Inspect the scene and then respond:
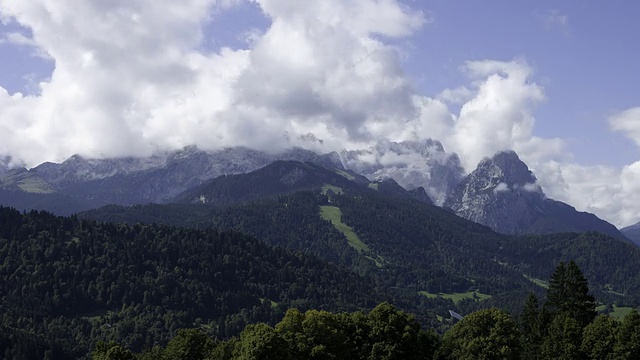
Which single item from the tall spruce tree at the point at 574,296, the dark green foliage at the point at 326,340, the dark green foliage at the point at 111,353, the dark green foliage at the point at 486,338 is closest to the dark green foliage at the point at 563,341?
the tall spruce tree at the point at 574,296

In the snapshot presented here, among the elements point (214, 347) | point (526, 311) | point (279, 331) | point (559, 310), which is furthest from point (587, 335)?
point (214, 347)

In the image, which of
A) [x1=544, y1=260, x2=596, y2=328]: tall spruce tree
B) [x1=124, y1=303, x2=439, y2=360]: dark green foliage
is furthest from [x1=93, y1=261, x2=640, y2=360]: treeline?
[x1=124, y1=303, x2=439, y2=360]: dark green foliage

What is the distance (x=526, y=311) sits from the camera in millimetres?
Result: 156125

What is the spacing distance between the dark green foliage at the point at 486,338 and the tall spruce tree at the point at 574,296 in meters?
11.3

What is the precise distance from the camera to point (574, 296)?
141875 mm

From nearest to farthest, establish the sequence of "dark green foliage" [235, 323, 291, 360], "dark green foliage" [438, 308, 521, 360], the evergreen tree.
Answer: "dark green foliage" [235, 323, 291, 360] → "dark green foliage" [438, 308, 521, 360] → the evergreen tree

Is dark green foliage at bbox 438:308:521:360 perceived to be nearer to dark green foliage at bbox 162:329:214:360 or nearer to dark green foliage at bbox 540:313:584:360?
dark green foliage at bbox 540:313:584:360

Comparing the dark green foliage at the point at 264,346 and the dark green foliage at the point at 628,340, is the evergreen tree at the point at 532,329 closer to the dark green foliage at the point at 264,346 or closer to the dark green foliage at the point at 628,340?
the dark green foliage at the point at 628,340

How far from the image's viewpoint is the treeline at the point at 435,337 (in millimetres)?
120125

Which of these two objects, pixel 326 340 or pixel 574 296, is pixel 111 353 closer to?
pixel 326 340

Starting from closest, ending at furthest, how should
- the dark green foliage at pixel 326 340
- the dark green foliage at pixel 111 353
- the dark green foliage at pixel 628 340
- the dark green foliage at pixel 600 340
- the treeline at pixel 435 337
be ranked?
the dark green foliage at pixel 111 353 → the dark green foliage at pixel 326 340 → the treeline at pixel 435 337 → the dark green foliage at pixel 628 340 → the dark green foliage at pixel 600 340

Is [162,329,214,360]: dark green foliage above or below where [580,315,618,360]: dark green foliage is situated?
below

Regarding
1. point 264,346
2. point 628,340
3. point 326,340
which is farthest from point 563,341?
point 264,346

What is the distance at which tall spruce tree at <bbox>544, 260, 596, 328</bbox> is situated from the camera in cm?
14050
